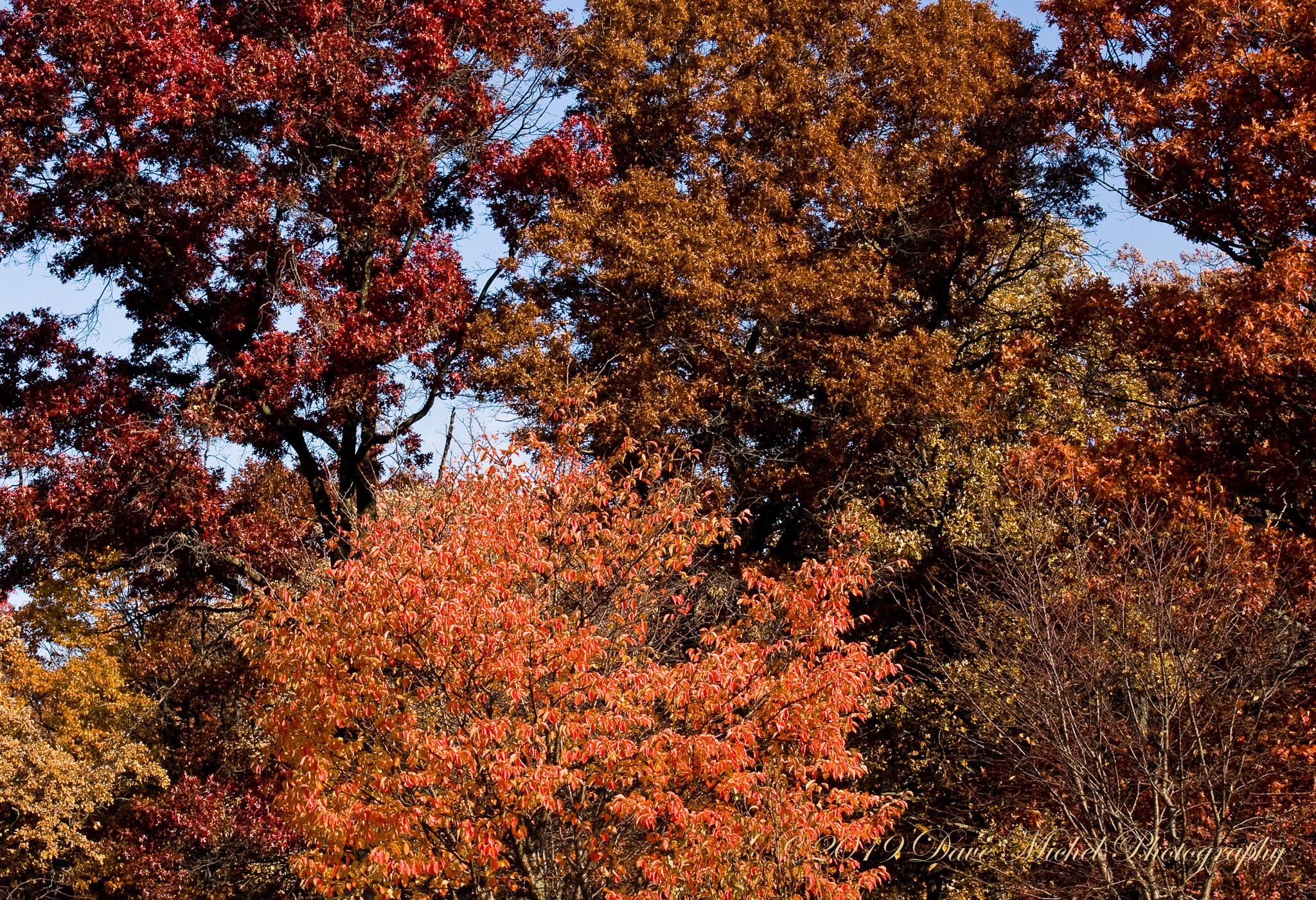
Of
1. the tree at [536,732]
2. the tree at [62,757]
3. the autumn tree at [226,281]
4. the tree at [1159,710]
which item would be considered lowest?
the tree at [1159,710]

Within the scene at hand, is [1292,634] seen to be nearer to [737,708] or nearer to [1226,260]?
[737,708]

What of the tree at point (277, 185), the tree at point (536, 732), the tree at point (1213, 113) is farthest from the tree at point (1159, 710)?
the tree at point (277, 185)

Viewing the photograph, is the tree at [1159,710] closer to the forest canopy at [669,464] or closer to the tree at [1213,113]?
the forest canopy at [669,464]

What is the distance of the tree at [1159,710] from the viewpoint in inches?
332

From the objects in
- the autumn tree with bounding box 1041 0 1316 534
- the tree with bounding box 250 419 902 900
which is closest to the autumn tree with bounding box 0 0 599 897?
the tree with bounding box 250 419 902 900

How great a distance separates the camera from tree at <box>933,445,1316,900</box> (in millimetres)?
8430

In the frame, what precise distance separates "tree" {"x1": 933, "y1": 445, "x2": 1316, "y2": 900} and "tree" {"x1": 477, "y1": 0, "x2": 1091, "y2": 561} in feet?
18.4

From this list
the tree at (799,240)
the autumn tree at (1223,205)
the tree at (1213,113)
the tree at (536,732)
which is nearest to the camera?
the tree at (536,732)

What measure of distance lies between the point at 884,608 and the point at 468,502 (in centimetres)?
887

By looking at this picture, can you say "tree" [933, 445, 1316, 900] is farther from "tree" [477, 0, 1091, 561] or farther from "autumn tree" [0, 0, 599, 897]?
"autumn tree" [0, 0, 599, 897]

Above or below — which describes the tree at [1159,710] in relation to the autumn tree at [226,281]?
below

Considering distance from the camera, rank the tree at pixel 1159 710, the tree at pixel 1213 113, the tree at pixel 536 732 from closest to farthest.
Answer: the tree at pixel 536 732
the tree at pixel 1159 710
the tree at pixel 1213 113

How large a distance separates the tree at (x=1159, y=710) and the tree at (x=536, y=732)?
4.89 feet

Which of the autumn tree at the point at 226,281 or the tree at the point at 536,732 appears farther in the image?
the autumn tree at the point at 226,281
